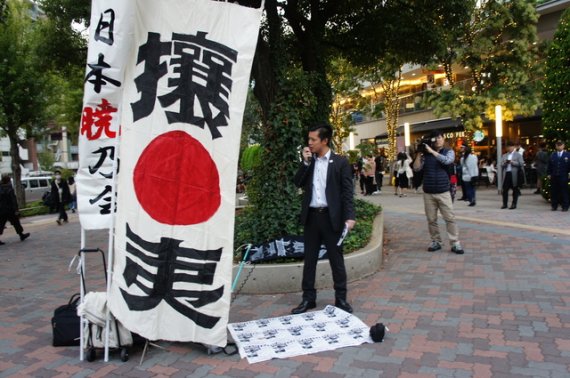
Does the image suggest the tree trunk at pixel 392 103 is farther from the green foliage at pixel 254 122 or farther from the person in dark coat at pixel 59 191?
the person in dark coat at pixel 59 191

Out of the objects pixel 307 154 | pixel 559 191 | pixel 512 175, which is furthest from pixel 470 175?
pixel 307 154

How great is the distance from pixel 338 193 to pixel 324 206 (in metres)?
0.19

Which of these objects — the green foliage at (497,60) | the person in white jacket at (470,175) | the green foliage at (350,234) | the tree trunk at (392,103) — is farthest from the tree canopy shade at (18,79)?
the green foliage at (497,60)

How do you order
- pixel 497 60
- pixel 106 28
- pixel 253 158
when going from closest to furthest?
pixel 106 28 → pixel 253 158 → pixel 497 60

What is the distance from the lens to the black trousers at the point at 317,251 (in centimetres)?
452

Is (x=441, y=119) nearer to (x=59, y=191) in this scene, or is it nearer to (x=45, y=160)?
(x=59, y=191)

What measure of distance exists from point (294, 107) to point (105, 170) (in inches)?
127

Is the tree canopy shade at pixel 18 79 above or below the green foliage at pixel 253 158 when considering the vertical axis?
above

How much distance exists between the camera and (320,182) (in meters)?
4.56

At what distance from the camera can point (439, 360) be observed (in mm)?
3457

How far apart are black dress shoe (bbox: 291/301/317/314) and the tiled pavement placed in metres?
0.15

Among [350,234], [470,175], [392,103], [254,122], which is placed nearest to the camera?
[350,234]

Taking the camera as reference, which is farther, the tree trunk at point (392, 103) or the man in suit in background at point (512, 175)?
the tree trunk at point (392, 103)

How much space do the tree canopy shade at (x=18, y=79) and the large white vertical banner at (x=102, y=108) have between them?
1686 centimetres
